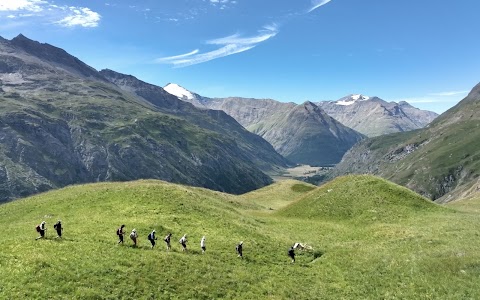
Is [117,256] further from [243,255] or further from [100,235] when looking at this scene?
[243,255]

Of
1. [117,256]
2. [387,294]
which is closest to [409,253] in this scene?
[387,294]

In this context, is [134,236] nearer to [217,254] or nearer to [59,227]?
[59,227]

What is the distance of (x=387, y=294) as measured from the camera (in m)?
37.9

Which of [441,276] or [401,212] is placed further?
[401,212]

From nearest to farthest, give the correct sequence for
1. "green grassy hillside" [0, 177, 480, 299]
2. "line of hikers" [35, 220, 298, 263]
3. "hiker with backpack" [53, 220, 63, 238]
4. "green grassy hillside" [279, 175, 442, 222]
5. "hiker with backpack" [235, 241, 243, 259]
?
"green grassy hillside" [0, 177, 480, 299] < "line of hikers" [35, 220, 298, 263] < "hiker with backpack" [53, 220, 63, 238] < "hiker with backpack" [235, 241, 243, 259] < "green grassy hillside" [279, 175, 442, 222]

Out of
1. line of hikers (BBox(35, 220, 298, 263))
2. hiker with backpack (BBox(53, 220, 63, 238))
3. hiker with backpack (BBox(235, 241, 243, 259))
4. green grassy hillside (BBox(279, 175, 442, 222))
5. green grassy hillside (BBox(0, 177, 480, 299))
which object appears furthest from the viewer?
green grassy hillside (BBox(279, 175, 442, 222))

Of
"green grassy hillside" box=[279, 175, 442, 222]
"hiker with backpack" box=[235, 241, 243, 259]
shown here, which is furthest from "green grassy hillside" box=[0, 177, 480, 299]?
"green grassy hillside" box=[279, 175, 442, 222]

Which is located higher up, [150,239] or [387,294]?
[150,239]

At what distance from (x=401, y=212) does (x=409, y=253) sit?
2599 cm

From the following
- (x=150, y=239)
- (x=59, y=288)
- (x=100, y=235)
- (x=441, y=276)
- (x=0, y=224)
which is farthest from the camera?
(x=0, y=224)

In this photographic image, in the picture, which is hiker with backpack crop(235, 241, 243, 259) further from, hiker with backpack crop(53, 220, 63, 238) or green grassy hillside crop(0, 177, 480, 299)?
hiker with backpack crop(53, 220, 63, 238)

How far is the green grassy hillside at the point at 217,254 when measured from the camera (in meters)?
34.5

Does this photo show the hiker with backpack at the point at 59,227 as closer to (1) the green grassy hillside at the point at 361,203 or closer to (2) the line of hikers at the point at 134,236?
(2) the line of hikers at the point at 134,236

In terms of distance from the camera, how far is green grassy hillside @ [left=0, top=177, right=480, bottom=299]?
34.5 meters
